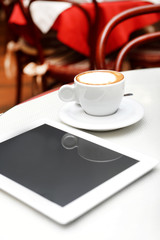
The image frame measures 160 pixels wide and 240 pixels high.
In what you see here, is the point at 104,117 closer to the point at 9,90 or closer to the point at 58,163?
the point at 58,163

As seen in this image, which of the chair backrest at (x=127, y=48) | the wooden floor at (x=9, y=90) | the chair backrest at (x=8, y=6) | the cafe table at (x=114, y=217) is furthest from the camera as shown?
the wooden floor at (x=9, y=90)

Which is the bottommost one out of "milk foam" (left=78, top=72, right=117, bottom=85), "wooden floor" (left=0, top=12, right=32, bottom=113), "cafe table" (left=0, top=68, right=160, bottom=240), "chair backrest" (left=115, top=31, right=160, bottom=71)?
"wooden floor" (left=0, top=12, right=32, bottom=113)

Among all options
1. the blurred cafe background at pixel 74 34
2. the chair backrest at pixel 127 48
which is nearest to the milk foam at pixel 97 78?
the chair backrest at pixel 127 48

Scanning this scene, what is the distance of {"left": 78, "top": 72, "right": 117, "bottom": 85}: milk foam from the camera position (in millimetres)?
647

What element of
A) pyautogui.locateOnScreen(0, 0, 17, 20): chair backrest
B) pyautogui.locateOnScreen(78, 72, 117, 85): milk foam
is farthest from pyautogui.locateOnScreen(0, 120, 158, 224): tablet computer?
pyautogui.locateOnScreen(0, 0, 17, 20): chair backrest

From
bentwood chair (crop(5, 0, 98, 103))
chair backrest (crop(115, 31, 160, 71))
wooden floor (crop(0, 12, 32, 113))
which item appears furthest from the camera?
wooden floor (crop(0, 12, 32, 113))

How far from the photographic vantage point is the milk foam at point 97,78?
0.65 m

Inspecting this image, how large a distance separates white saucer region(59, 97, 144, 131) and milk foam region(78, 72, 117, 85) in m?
0.05

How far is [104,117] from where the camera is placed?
63 centimetres

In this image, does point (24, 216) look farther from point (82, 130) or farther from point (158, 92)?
point (158, 92)

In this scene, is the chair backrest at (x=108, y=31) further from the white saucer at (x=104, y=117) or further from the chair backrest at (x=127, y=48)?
the white saucer at (x=104, y=117)

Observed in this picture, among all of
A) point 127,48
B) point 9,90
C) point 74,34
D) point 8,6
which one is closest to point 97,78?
point 127,48

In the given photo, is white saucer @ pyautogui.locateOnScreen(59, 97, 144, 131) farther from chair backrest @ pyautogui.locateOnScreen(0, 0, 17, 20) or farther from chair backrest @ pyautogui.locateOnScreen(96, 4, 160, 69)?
chair backrest @ pyautogui.locateOnScreen(0, 0, 17, 20)

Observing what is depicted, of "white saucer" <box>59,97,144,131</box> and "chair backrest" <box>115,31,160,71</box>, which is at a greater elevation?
"white saucer" <box>59,97,144,131</box>
